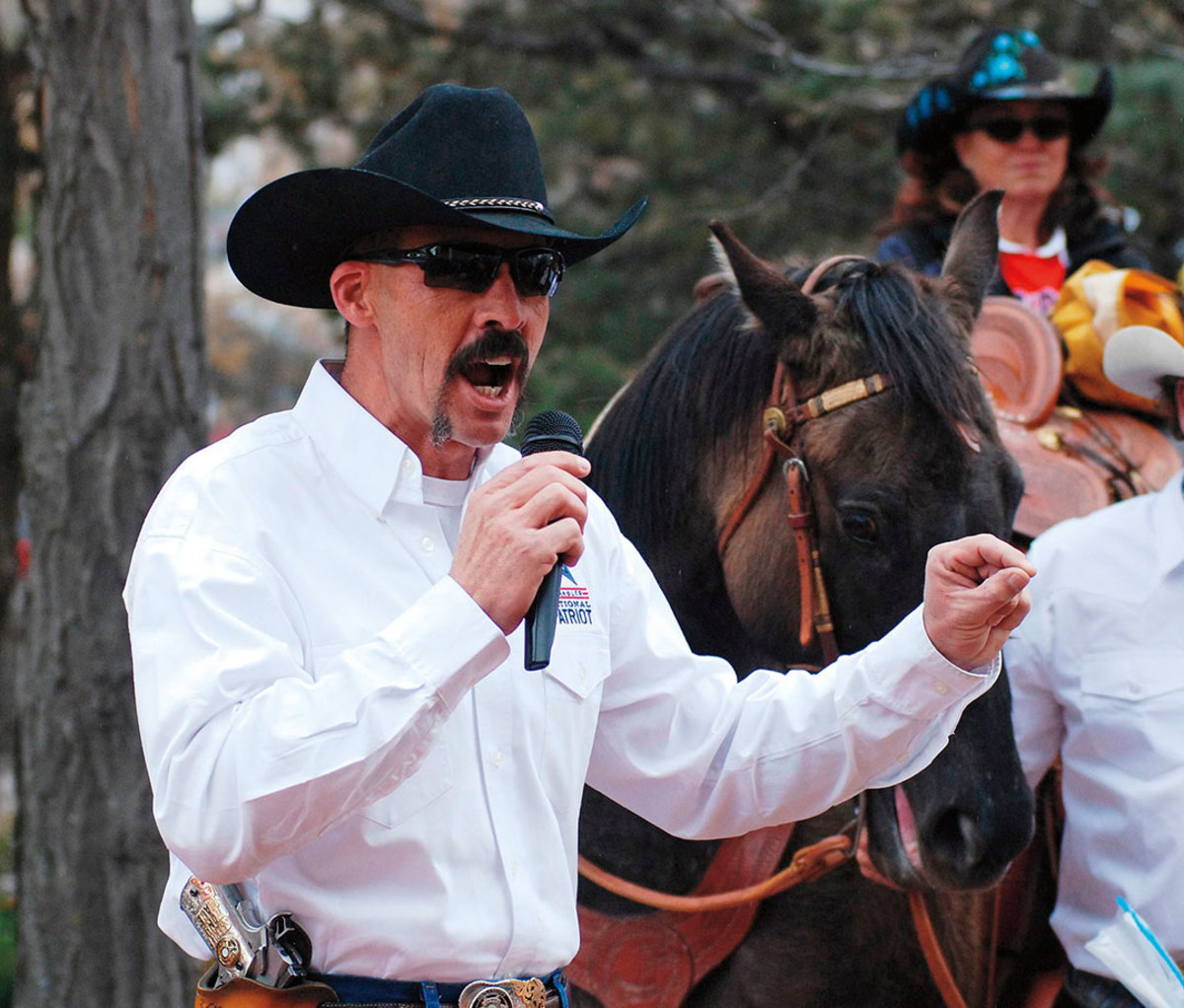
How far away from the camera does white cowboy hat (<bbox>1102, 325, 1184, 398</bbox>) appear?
3404 mm

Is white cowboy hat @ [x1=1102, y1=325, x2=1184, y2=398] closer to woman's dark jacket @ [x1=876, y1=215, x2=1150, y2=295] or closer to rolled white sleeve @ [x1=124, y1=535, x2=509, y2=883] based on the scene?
woman's dark jacket @ [x1=876, y1=215, x2=1150, y2=295]

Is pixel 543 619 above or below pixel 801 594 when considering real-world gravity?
above

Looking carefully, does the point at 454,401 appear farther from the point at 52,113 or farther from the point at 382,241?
the point at 52,113

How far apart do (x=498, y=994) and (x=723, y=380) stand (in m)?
1.50

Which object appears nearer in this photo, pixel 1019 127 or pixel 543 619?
pixel 543 619

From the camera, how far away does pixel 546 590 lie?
2.08 m

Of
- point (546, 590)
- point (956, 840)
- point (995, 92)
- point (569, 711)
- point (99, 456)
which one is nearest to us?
point (546, 590)

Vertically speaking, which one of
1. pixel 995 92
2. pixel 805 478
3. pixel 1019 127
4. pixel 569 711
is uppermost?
pixel 995 92

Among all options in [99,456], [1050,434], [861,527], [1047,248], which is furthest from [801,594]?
[99,456]

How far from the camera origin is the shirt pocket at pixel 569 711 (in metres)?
2.43

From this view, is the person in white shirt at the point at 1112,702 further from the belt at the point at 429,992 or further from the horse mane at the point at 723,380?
the belt at the point at 429,992

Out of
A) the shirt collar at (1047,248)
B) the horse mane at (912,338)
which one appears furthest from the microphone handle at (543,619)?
the shirt collar at (1047,248)

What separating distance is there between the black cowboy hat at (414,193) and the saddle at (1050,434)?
1.78m

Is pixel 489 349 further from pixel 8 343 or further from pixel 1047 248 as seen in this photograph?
pixel 8 343
